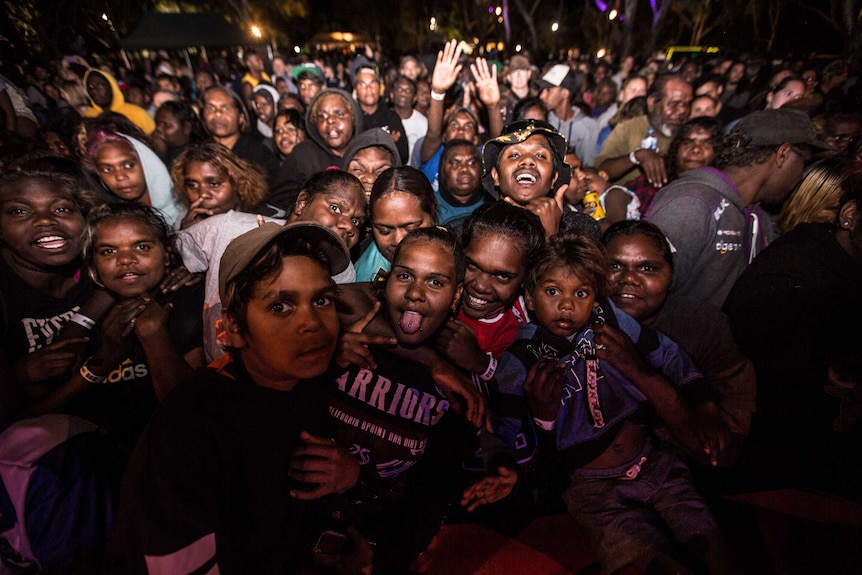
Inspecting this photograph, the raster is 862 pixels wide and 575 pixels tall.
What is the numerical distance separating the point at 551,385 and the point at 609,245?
0.91 m

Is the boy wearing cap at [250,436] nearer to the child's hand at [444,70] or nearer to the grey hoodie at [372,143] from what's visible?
the grey hoodie at [372,143]

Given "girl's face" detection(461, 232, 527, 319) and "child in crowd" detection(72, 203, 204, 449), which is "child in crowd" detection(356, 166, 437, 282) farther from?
"child in crowd" detection(72, 203, 204, 449)

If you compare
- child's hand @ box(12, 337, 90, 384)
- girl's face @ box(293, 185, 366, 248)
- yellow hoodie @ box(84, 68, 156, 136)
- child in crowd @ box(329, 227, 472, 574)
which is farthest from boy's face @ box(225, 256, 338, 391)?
yellow hoodie @ box(84, 68, 156, 136)

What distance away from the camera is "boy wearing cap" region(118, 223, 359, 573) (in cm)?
116

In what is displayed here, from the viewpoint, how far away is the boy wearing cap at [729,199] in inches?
98.3

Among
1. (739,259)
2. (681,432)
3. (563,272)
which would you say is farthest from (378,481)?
(739,259)

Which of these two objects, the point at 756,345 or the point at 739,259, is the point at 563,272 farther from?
the point at 739,259

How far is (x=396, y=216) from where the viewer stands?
2.36m

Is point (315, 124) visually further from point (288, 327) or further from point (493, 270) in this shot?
point (288, 327)

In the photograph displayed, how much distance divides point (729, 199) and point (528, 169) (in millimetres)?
1325

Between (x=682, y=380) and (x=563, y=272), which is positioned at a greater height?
(x=563, y=272)

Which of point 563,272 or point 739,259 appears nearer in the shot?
point 563,272

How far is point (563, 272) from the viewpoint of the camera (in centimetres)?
195

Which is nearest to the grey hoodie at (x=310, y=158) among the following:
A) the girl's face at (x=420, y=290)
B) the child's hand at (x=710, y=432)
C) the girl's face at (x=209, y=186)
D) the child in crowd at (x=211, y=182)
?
the child in crowd at (x=211, y=182)
